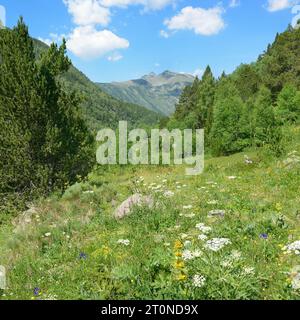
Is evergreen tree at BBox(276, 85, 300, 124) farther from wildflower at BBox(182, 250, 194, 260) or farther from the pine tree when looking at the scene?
wildflower at BBox(182, 250, 194, 260)

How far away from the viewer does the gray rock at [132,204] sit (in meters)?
10.2

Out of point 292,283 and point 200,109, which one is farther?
point 200,109

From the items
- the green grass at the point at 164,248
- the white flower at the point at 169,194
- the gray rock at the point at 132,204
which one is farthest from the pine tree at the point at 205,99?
the gray rock at the point at 132,204

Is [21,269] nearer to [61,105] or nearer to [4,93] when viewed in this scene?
[4,93]

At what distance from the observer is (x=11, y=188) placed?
19.1m

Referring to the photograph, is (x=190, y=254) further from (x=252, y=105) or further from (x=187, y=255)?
(x=252, y=105)

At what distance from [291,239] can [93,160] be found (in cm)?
1567

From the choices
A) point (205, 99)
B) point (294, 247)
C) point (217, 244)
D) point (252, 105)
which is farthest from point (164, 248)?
point (205, 99)

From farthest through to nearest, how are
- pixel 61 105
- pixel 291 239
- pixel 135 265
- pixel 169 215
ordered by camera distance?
pixel 61 105 < pixel 169 215 < pixel 291 239 < pixel 135 265

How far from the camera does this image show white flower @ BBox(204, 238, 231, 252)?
6.44 meters

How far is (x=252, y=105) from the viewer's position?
55.3 m

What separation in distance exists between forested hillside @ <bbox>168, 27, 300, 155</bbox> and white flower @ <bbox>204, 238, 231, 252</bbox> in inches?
529

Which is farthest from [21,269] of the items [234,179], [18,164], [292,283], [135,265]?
[18,164]

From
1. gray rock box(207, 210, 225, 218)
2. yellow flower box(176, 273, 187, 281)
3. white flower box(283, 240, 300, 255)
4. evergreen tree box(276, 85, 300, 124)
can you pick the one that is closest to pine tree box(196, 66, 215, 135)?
evergreen tree box(276, 85, 300, 124)
